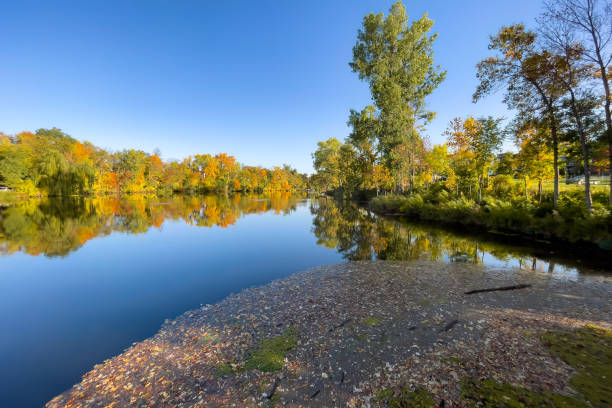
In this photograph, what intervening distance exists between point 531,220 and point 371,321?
1582 centimetres

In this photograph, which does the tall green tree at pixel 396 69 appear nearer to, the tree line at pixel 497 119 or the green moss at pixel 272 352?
the tree line at pixel 497 119

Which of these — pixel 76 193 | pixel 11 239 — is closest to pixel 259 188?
pixel 76 193

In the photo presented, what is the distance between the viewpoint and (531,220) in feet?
48.3

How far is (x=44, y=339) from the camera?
5.77 m

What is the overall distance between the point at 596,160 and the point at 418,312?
665 inches

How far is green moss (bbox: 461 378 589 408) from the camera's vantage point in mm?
2981

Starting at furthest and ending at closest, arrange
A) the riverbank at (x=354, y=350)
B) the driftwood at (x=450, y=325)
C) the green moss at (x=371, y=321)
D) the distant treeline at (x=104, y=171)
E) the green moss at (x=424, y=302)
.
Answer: the distant treeline at (x=104, y=171), the green moss at (x=424, y=302), the green moss at (x=371, y=321), the driftwood at (x=450, y=325), the riverbank at (x=354, y=350)

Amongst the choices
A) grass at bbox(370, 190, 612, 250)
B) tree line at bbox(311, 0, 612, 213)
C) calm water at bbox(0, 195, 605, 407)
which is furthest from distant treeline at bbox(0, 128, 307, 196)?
grass at bbox(370, 190, 612, 250)

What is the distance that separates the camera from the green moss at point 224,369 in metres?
4.08

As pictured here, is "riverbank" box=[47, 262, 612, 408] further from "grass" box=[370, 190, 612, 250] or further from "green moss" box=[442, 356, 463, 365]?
"grass" box=[370, 190, 612, 250]

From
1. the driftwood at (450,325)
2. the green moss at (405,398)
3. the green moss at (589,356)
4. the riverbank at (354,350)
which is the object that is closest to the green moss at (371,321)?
the riverbank at (354,350)

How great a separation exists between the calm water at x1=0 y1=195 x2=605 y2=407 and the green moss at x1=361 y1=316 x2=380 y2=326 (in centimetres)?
477

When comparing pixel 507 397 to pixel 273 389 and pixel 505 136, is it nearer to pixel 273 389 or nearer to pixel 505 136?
pixel 273 389

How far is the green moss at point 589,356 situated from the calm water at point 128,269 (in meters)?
6.40
